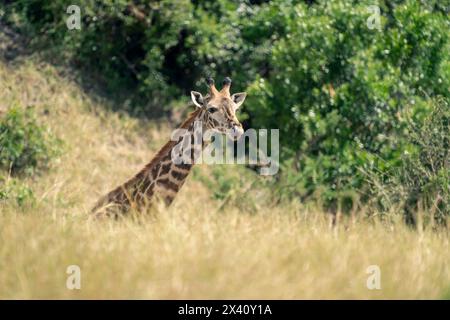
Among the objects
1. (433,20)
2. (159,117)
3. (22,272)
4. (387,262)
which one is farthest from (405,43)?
(22,272)

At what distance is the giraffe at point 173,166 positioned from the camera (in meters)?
12.7

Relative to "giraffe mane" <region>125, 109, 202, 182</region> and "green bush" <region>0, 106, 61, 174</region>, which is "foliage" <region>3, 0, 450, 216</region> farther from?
"giraffe mane" <region>125, 109, 202, 182</region>

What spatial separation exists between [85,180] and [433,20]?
7.11m

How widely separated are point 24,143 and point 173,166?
542cm

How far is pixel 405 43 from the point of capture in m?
17.7

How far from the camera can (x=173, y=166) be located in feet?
42.4

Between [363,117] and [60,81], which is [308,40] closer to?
[363,117]

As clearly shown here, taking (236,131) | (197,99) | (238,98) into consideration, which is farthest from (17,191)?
(236,131)

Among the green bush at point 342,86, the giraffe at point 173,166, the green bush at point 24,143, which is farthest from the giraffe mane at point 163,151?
the green bush at point 24,143

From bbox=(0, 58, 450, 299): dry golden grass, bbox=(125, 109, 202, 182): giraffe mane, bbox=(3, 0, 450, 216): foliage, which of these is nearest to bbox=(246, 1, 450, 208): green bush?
bbox=(3, 0, 450, 216): foliage

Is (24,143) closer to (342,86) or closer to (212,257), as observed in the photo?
(342,86)

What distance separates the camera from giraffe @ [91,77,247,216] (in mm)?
12695

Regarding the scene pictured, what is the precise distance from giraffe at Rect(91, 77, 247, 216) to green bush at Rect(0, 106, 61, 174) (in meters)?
4.72

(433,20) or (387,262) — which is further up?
(433,20)
